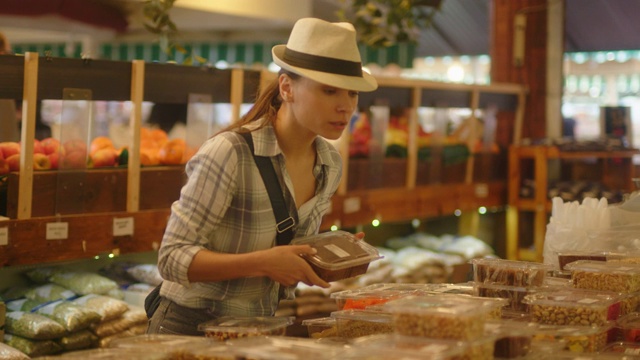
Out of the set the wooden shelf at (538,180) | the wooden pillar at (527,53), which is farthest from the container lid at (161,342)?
the wooden pillar at (527,53)

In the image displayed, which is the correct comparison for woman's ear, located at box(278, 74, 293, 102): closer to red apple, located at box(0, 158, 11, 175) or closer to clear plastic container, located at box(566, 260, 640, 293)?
clear plastic container, located at box(566, 260, 640, 293)

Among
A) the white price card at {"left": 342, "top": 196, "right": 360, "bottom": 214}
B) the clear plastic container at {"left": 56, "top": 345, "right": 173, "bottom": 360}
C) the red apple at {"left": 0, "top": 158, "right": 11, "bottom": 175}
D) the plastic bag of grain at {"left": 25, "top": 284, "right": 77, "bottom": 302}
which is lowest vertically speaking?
the plastic bag of grain at {"left": 25, "top": 284, "right": 77, "bottom": 302}

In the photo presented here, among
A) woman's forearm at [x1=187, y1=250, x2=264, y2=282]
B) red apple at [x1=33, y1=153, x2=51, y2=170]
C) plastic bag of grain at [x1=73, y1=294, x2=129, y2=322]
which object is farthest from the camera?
plastic bag of grain at [x1=73, y1=294, x2=129, y2=322]

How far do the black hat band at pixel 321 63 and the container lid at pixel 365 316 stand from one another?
0.66m

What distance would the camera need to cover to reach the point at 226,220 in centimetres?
258

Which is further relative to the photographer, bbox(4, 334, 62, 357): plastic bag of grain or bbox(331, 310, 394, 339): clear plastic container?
bbox(4, 334, 62, 357): plastic bag of grain

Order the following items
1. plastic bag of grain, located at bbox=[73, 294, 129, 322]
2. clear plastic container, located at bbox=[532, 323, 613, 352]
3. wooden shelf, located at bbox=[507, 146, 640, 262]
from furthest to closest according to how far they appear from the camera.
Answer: wooden shelf, located at bbox=[507, 146, 640, 262]
plastic bag of grain, located at bbox=[73, 294, 129, 322]
clear plastic container, located at bbox=[532, 323, 613, 352]

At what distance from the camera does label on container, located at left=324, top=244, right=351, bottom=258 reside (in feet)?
8.37

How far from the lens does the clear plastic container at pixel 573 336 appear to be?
7.47 feet

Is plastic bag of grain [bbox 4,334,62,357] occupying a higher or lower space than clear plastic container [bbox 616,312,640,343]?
lower

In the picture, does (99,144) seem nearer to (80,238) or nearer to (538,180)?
(80,238)

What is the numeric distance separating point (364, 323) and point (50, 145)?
2.17m

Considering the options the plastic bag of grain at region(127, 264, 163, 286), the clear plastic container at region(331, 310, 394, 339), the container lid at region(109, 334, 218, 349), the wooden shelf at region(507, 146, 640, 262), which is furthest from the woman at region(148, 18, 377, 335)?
the wooden shelf at region(507, 146, 640, 262)

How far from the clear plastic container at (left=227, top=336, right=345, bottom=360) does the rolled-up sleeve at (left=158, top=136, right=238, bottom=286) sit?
55 centimetres
